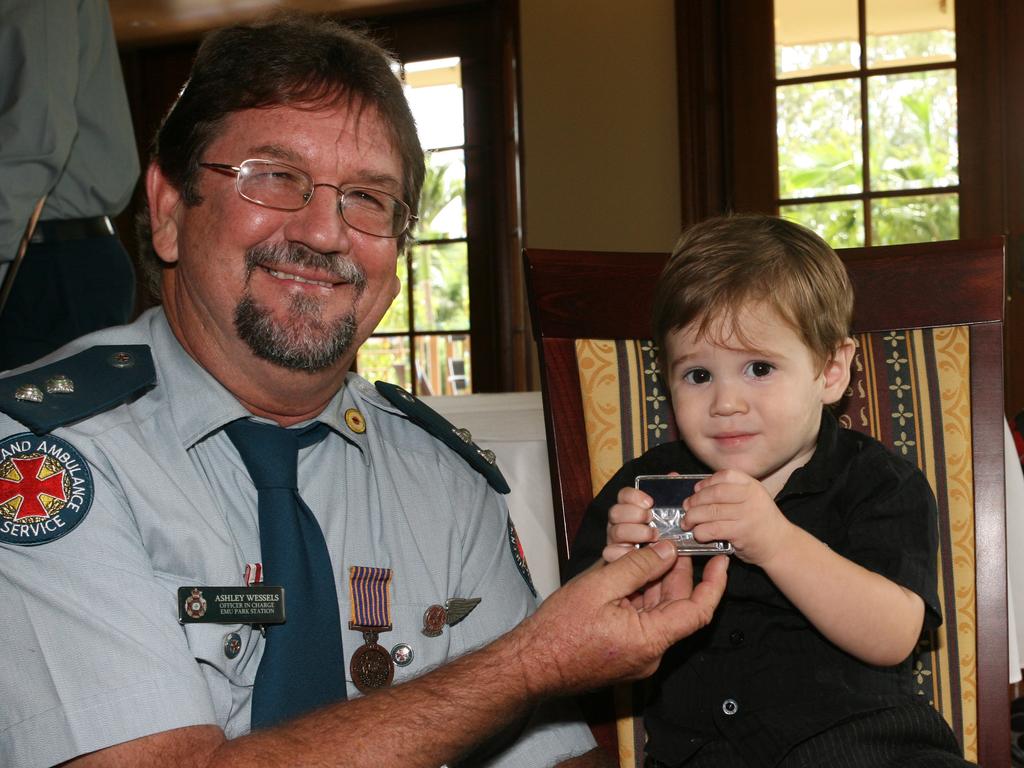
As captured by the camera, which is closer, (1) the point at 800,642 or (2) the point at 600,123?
(1) the point at 800,642

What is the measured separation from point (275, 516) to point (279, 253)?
32 cm

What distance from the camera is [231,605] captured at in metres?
1.07

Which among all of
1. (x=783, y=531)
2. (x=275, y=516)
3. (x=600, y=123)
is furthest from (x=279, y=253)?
(x=600, y=123)

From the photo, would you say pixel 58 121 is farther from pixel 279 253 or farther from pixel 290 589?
pixel 290 589

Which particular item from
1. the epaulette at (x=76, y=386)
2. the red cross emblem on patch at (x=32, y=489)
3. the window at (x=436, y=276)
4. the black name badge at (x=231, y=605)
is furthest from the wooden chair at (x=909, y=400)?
the window at (x=436, y=276)

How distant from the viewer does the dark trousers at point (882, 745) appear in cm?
112

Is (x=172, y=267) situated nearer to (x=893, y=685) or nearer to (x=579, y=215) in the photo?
(x=893, y=685)

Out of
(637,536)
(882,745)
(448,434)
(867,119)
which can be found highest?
(867,119)

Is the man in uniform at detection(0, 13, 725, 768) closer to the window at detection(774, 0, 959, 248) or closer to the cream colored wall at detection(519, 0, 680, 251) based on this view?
the cream colored wall at detection(519, 0, 680, 251)

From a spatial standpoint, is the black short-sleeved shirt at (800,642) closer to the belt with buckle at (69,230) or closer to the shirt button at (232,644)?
the shirt button at (232,644)

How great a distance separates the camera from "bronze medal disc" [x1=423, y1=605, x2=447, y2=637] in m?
1.29

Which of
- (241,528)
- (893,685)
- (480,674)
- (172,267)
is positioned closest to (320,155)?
(172,267)

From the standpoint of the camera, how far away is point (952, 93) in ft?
13.0

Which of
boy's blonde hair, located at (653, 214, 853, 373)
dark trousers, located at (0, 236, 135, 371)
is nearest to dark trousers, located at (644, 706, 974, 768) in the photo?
boy's blonde hair, located at (653, 214, 853, 373)
